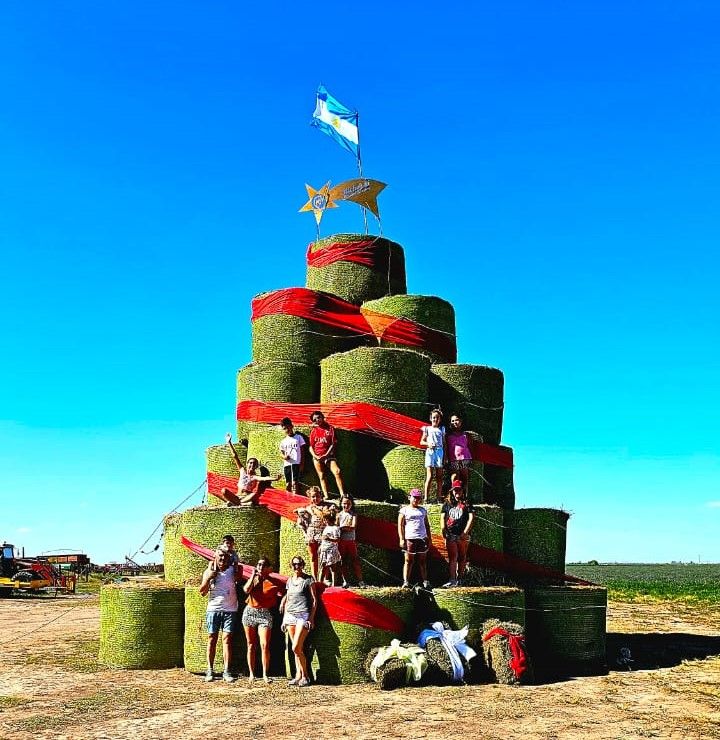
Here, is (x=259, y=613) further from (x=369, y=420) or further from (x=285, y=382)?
(x=285, y=382)

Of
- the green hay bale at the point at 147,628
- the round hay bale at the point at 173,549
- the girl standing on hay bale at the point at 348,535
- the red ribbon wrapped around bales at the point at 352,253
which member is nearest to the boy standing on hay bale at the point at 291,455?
the girl standing on hay bale at the point at 348,535

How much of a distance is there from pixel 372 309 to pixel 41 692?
27.0 ft

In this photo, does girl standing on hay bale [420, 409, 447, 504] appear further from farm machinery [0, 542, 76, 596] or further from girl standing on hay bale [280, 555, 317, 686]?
farm machinery [0, 542, 76, 596]

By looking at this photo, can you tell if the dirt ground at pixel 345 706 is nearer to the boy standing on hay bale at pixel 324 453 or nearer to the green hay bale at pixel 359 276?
the boy standing on hay bale at pixel 324 453

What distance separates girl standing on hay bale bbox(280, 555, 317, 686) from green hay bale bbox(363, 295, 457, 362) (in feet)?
17.5

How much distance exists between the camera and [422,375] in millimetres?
13992

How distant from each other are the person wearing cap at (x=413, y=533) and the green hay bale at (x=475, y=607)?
467 mm

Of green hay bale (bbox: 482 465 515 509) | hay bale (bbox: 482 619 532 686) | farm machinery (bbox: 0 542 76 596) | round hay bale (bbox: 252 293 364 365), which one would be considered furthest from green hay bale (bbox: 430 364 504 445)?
farm machinery (bbox: 0 542 76 596)

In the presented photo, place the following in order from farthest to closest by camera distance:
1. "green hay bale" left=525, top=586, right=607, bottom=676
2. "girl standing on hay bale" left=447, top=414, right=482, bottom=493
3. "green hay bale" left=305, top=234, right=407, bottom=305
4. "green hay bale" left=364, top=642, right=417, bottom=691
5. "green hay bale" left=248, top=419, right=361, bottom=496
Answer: "green hay bale" left=305, top=234, right=407, bottom=305 → "girl standing on hay bale" left=447, top=414, right=482, bottom=493 → "green hay bale" left=248, top=419, right=361, bottom=496 → "green hay bale" left=525, top=586, right=607, bottom=676 → "green hay bale" left=364, top=642, right=417, bottom=691

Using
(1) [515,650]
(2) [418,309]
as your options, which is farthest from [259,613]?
(2) [418,309]

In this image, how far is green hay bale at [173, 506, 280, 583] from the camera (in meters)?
12.6

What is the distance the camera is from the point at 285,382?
1462 centimetres

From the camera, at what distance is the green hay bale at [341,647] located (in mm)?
11133

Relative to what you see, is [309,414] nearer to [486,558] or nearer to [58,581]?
[486,558]
